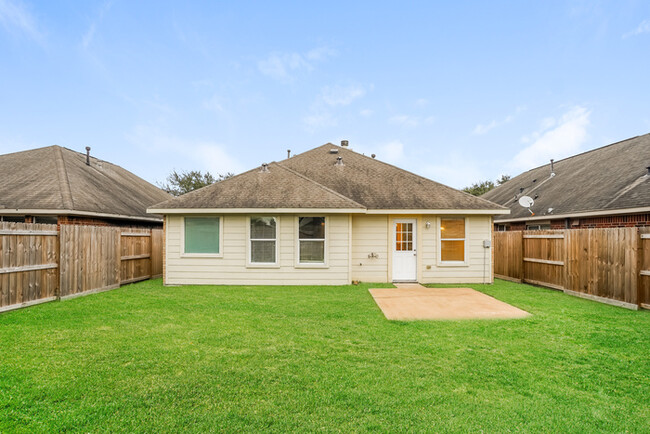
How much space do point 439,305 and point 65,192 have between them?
12.1 metres

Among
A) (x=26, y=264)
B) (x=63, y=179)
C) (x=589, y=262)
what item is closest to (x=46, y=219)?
(x=63, y=179)

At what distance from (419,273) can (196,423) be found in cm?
955

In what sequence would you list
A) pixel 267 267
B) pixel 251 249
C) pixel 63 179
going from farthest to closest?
1. pixel 63 179
2. pixel 251 249
3. pixel 267 267

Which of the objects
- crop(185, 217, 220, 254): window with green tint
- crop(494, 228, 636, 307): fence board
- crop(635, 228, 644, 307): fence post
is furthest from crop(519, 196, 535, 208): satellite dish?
crop(185, 217, 220, 254): window with green tint

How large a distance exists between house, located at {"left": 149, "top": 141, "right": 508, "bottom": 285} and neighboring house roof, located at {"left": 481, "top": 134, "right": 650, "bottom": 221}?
120 inches

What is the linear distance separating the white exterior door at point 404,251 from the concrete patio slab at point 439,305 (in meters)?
1.54

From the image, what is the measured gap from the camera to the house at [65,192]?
34.3ft

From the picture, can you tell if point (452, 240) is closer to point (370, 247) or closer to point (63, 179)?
point (370, 247)

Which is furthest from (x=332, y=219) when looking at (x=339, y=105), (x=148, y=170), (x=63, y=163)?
(x=148, y=170)

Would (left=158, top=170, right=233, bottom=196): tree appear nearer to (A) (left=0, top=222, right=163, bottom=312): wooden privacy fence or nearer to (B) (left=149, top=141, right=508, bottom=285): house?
(A) (left=0, top=222, right=163, bottom=312): wooden privacy fence

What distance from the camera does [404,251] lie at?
11.4 m

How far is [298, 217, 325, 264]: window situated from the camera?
1054cm

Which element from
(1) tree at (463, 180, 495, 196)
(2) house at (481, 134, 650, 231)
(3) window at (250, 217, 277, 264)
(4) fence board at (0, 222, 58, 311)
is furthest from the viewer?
(1) tree at (463, 180, 495, 196)

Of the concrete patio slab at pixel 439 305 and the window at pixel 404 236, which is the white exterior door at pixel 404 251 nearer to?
the window at pixel 404 236
